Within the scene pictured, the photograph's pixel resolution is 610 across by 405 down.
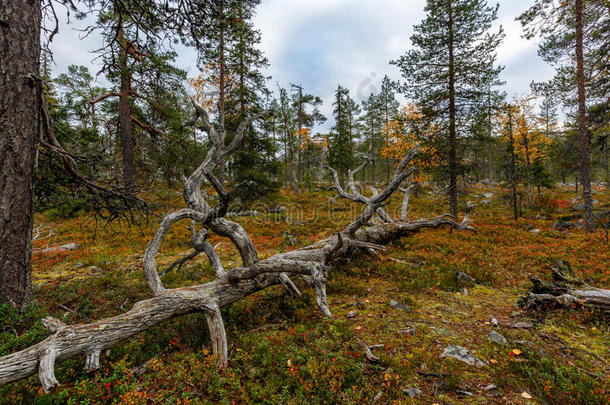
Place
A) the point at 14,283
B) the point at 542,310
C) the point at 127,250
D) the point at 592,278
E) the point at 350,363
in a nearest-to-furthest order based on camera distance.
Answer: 1. the point at 350,363
2. the point at 14,283
3. the point at 542,310
4. the point at 592,278
5. the point at 127,250

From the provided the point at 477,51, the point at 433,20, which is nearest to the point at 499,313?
the point at 477,51

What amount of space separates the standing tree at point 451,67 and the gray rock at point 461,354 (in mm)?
12758

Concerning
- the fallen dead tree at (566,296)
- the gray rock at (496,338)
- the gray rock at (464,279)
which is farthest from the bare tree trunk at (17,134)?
the fallen dead tree at (566,296)

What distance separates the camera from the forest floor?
9.55 ft

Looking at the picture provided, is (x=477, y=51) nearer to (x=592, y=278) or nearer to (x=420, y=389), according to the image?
(x=592, y=278)

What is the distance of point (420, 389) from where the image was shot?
9.74ft

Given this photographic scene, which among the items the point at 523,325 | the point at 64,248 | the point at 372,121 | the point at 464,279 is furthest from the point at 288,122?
the point at 523,325

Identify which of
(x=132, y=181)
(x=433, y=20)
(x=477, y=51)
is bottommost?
(x=132, y=181)

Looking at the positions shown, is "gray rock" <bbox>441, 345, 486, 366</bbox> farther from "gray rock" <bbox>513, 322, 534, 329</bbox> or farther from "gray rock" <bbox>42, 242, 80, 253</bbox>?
"gray rock" <bbox>42, 242, 80, 253</bbox>

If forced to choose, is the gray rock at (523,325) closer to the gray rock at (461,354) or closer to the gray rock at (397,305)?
the gray rock at (461,354)

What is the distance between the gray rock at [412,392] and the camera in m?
2.87

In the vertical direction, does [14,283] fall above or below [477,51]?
below

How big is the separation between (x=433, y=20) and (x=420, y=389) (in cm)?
1832

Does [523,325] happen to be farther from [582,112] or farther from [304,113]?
[304,113]
